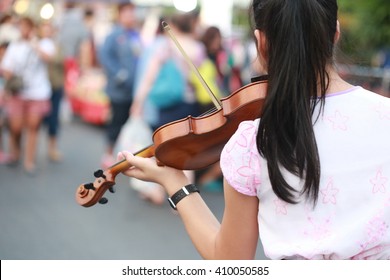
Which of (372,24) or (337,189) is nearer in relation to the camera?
(337,189)

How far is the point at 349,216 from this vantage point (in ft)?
5.51

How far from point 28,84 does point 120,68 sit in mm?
1038

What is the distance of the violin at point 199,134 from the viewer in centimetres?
199

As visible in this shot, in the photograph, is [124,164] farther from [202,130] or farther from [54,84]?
[54,84]

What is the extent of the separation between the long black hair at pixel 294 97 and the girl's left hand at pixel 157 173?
40 centimetres

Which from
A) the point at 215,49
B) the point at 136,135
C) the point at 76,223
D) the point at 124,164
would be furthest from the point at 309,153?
the point at 215,49

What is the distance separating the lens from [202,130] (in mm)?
2107

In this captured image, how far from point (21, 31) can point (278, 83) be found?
6677mm

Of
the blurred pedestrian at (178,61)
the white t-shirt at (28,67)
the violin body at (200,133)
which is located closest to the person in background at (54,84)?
the white t-shirt at (28,67)

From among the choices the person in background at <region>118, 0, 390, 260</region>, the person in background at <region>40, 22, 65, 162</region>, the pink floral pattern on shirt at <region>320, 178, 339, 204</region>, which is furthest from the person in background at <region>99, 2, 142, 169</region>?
the pink floral pattern on shirt at <region>320, 178, 339, 204</region>

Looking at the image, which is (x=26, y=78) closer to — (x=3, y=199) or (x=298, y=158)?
(x=3, y=199)

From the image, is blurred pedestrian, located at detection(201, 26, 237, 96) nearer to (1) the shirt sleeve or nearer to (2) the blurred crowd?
(2) the blurred crowd

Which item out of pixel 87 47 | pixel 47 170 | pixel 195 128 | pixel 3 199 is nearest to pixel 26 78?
pixel 47 170
